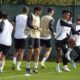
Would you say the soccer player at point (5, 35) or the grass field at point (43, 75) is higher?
the soccer player at point (5, 35)

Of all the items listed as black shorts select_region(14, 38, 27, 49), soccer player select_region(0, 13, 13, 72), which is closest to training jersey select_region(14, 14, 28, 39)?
black shorts select_region(14, 38, 27, 49)

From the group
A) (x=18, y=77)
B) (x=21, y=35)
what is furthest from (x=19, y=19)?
(x=18, y=77)

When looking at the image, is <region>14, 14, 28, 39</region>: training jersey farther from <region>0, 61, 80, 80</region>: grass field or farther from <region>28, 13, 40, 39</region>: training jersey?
<region>0, 61, 80, 80</region>: grass field

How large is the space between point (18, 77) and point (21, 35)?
2890 mm

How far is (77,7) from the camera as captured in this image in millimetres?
25188

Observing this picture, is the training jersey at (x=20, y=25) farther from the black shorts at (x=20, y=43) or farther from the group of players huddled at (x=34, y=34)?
the black shorts at (x=20, y=43)

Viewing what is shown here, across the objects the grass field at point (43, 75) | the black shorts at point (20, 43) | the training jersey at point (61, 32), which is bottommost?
the grass field at point (43, 75)

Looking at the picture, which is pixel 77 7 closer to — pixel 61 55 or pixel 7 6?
pixel 7 6

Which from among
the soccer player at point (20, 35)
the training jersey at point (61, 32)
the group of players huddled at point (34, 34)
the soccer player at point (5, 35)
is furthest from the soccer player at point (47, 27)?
the soccer player at point (5, 35)

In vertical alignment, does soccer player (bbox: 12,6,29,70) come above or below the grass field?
above

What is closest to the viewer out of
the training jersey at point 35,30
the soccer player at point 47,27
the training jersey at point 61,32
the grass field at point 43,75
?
the grass field at point 43,75

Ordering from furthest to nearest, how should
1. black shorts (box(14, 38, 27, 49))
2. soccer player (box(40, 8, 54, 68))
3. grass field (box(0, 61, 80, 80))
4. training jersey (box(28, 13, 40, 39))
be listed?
soccer player (box(40, 8, 54, 68)) < black shorts (box(14, 38, 27, 49)) < training jersey (box(28, 13, 40, 39)) < grass field (box(0, 61, 80, 80))

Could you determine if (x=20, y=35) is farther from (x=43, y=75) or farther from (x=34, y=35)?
(x=43, y=75)

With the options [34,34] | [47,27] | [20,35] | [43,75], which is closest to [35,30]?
[34,34]
